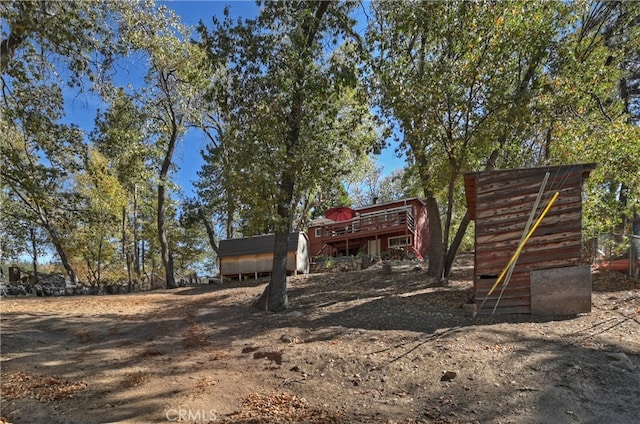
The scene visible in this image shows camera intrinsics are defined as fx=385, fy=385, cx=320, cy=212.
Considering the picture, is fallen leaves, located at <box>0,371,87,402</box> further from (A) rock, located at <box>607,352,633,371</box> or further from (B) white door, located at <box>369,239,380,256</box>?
(B) white door, located at <box>369,239,380,256</box>

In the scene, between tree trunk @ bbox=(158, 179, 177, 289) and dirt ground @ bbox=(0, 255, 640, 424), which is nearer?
dirt ground @ bbox=(0, 255, 640, 424)

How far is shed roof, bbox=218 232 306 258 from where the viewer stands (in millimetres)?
22328

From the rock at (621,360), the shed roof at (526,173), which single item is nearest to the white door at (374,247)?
the shed roof at (526,173)

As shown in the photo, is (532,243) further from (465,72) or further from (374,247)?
(374,247)

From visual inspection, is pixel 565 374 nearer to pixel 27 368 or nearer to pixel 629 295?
pixel 629 295

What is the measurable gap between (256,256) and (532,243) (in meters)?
16.7

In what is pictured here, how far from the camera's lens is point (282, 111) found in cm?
1021

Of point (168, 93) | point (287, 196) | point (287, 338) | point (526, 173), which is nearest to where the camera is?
point (287, 338)

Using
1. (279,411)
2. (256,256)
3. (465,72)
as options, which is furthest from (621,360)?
(256,256)

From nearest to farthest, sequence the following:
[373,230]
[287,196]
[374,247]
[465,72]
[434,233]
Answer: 1. [465,72]
2. [287,196]
3. [434,233]
4. [373,230]
5. [374,247]

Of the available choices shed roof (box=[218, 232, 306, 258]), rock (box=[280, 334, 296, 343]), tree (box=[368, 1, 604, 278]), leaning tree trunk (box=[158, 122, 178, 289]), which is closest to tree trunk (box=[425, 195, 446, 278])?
tree (box=[368, 1, 604, 278])

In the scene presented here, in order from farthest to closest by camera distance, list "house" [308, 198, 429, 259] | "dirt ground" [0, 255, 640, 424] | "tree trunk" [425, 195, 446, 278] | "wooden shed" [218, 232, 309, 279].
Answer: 1. "house" [308, 198, 429, 259]
2. "wooden shed" [218, 232, 309, 279]
3. "tree trunk" [425, 195, 446, 278]
4. "dirt ground" [0, 255, 640, 424]

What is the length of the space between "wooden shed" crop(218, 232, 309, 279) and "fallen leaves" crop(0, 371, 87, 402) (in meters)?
15.4

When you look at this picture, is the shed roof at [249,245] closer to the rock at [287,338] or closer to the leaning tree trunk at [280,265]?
the leaning tree trunk at [280,265]
